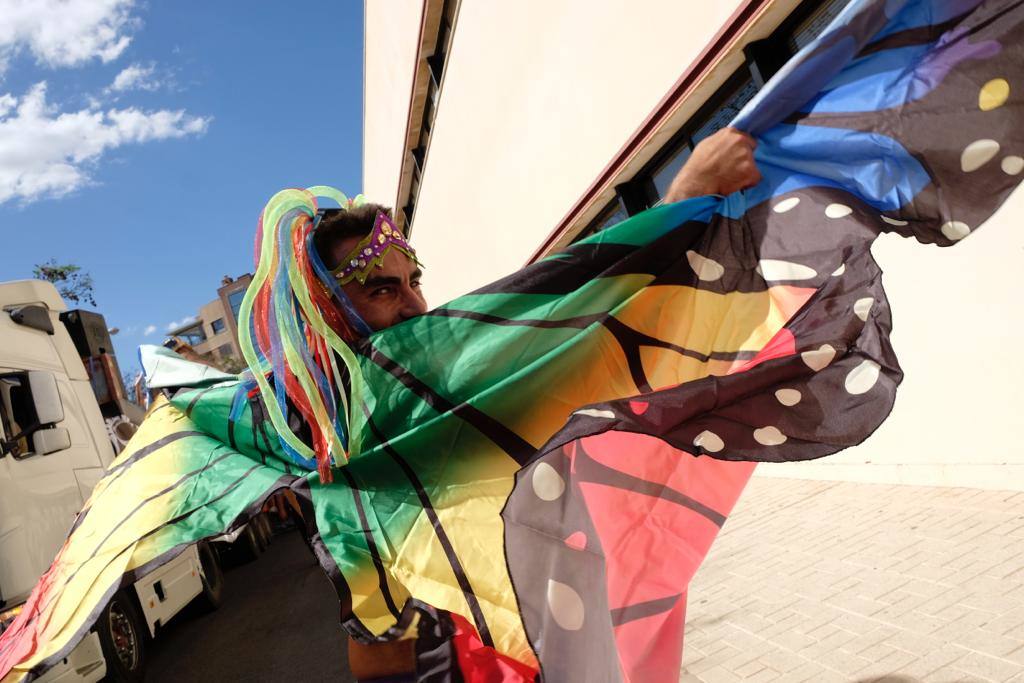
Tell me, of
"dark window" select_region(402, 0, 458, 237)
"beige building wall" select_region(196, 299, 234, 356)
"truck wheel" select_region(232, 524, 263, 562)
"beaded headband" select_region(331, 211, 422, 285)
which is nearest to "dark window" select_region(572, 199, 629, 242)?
"beaded headband" select_region(331, 211, 422, 285)

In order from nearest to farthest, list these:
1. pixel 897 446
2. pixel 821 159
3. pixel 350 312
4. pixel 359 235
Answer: pixel 821 159 → pixel 350 312 → pixel 359 235 → pixel 897 446

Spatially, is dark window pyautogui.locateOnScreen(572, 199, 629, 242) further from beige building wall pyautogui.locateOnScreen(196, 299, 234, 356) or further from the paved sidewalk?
beige building wall pyautogui.locateOnScreen(196, 299, 234, 356)

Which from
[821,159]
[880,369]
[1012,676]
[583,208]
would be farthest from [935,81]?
[583,208]


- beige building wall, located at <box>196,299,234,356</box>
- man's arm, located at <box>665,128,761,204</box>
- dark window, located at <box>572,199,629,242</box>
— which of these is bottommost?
man's arm, located at <box>665,128,761,204</box>

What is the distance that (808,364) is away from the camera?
1.57 m

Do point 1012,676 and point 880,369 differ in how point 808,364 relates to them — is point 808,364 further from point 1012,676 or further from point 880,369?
point 1012,676

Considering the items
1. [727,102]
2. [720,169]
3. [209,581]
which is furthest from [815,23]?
[209,581]

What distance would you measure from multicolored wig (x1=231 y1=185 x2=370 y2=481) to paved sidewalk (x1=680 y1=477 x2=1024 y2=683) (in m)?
2.21

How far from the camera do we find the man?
76.9 inches

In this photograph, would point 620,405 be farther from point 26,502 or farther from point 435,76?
point 435,76

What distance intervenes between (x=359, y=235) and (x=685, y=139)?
3887mm

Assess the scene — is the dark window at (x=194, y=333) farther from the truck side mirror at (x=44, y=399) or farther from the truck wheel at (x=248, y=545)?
the truck side mirror at (x=44, y=399)

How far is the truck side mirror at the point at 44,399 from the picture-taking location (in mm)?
4824

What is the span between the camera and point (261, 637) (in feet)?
21.2
